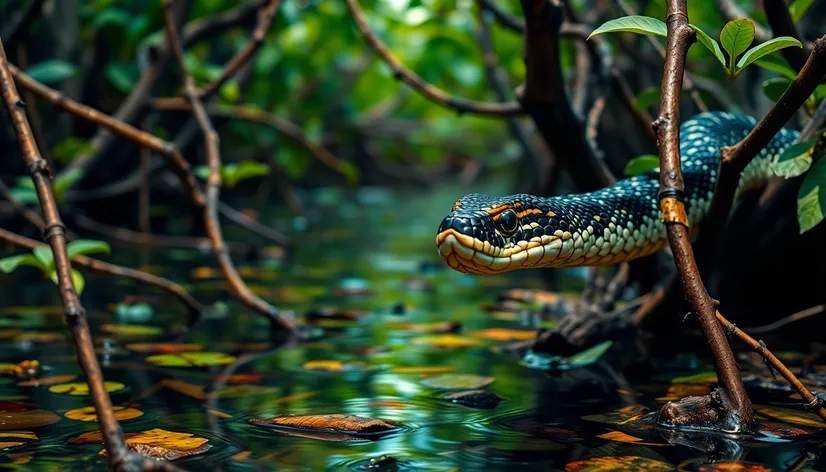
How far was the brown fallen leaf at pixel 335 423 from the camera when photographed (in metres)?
2.37

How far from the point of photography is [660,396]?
279 cm

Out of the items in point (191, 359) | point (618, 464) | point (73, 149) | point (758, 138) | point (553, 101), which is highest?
point (73, 149)

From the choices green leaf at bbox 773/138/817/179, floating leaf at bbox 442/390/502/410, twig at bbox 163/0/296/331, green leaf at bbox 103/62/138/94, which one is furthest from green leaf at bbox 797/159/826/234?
green leaf at bbox 103/62/138/94

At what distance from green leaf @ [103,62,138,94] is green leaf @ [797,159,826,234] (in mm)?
5207

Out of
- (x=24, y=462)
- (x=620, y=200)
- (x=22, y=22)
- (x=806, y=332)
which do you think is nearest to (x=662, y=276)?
(x=806, y=332)

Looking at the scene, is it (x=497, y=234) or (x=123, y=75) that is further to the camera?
(x=123, y=75)

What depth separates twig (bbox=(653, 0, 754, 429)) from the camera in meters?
2.18

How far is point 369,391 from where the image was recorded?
2873mm

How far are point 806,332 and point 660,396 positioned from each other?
127cm

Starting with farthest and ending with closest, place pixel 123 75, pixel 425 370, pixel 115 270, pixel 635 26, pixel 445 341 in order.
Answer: pixel 123 75 < pixel 115 270 < pixel 445 341 < pixel 425 370 < pixel 635 26

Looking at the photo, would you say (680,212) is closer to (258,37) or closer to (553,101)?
(553,101)

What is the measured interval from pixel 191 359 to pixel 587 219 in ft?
4.80

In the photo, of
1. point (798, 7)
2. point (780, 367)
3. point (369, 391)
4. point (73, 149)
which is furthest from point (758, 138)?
point (73, 149)

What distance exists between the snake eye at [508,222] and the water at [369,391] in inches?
18.9
